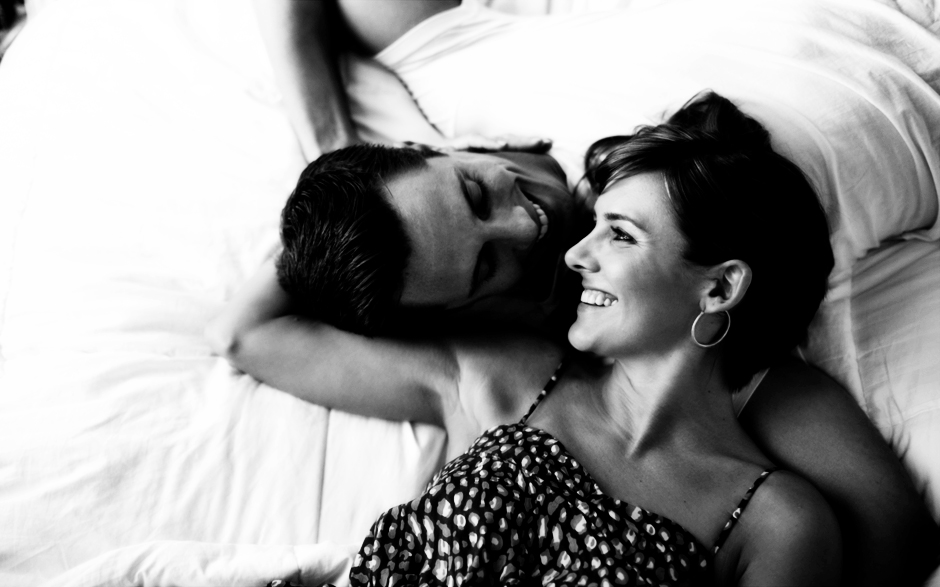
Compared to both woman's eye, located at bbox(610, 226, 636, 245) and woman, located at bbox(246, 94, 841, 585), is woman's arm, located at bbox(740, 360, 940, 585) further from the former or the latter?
woman's eye, located at bbox(610, 226, 636, 245)

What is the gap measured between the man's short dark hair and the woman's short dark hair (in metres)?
0.41

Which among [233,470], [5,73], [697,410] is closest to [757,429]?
[697,410]

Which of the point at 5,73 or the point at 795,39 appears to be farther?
the point at 5,73

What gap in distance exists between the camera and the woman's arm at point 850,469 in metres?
1.27

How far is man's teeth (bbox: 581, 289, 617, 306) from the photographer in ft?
4.38

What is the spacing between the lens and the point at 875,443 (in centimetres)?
135

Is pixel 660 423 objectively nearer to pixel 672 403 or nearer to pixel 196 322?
pixel 672 403

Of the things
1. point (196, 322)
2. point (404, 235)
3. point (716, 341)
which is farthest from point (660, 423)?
point (196, 322)

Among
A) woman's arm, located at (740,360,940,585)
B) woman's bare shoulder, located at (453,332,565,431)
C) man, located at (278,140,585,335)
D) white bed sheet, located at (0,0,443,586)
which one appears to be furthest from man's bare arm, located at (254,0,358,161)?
woman's arm, located at (740,360,940,585)

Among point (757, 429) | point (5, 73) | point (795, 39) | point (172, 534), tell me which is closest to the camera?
point (172, 534)

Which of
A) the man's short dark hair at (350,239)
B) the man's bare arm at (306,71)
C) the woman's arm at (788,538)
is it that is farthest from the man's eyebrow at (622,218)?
the man's bare arm at (306,71)

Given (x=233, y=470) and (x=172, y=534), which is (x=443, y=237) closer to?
(x=233, y=470)

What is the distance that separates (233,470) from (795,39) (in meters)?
1.35

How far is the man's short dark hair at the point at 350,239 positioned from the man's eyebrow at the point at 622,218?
359 mm
